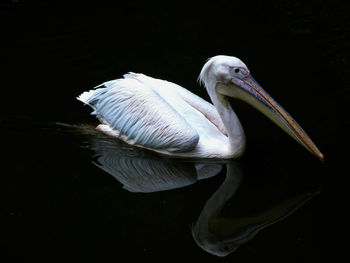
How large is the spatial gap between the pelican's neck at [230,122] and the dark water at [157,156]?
188 millimetres

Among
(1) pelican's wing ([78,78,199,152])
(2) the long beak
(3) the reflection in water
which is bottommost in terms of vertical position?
(3) the reflection in water

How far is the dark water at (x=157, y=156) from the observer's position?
4.63 metres

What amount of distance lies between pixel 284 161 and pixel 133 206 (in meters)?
1.63

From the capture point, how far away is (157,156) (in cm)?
590

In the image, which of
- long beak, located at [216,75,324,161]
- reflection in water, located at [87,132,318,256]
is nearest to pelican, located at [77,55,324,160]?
long beak, located at [216,75,324,161]

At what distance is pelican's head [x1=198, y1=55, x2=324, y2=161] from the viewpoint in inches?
214

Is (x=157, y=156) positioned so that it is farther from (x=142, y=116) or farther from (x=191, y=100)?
(x=191, y=100)

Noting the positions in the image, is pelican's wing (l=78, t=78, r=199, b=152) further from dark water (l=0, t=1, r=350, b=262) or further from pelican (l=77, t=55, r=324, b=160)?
dark water (l=0, t=1, r=350, b=262)

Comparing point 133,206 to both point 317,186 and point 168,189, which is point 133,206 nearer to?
point 168,189

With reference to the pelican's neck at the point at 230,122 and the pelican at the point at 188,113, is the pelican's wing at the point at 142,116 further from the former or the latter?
the pelican's neck at the point at 230,122

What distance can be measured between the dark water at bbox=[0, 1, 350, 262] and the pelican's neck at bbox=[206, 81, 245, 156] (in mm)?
188

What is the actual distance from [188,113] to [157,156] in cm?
54

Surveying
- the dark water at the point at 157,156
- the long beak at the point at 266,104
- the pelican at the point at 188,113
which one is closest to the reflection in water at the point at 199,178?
the dark water at the point at 157,156

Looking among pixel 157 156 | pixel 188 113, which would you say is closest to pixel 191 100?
pixel 188 113
